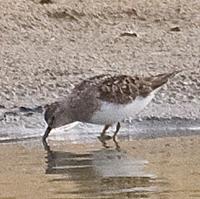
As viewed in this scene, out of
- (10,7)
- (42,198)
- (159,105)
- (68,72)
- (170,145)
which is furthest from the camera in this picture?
(10,7)

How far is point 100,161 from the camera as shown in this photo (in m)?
10.2

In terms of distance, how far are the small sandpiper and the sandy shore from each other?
0.97m

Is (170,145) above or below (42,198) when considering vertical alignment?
below

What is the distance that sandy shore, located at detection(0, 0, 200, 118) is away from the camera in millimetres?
13766

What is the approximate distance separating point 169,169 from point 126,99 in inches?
89.4

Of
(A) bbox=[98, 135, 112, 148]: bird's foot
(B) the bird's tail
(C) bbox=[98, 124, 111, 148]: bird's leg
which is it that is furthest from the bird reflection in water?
(B) the bird's tail

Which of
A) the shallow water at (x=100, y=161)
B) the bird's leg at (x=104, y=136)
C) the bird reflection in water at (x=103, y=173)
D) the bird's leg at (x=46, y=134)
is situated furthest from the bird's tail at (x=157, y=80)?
the bird reflection in water at (x=103, y=173)

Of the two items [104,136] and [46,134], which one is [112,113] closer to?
[104,136]

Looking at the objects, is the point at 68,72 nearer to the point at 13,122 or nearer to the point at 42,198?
the point at 13,122

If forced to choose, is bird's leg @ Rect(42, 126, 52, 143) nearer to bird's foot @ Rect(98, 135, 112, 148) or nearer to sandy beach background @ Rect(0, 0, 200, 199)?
sandy beach background @ Rect(0, 0, 200, 199)

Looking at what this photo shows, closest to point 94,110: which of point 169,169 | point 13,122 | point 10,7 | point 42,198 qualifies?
point 13,122

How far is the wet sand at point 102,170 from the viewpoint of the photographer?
8.74 metres

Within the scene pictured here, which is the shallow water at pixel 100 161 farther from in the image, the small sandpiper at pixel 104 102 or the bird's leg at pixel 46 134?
the small sandpiper at pixel 104 102

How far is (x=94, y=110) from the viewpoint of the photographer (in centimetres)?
1181
